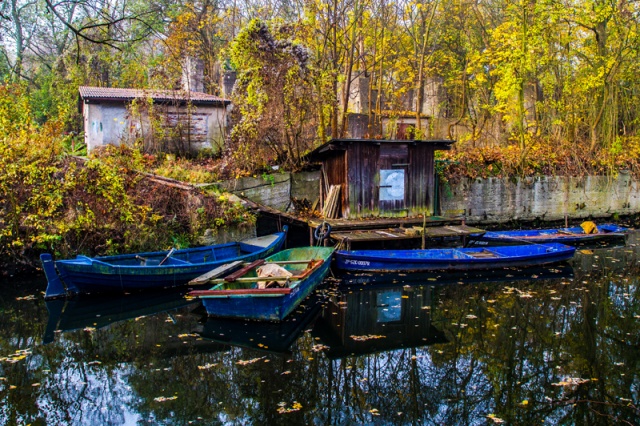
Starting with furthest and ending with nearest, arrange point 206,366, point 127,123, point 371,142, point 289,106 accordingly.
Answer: point 127,123
point 289,106
point 371,142
point 206,366

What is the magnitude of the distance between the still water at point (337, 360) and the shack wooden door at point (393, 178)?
5.74m

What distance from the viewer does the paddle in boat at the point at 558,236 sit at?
16.2m

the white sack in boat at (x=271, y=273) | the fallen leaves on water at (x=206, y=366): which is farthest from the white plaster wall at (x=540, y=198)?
the fallen leaves on water at (x=206, y=366)

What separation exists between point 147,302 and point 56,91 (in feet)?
65.4

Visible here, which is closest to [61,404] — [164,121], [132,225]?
[132,225]

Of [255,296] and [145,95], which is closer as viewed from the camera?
[255,296]

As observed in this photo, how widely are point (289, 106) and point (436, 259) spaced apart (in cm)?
898

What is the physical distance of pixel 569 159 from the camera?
2173 centimetres

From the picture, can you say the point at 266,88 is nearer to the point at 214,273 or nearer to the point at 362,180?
the point at 362,180

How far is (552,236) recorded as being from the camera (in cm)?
1719

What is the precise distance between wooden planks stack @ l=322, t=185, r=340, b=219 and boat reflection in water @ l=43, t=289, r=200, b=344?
20.7 ft

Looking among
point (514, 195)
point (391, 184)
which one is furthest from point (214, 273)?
point (514, 195)

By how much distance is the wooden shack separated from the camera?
1641 cm

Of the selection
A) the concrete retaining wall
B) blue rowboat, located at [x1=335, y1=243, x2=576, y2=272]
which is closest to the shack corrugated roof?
the concrete retaining wall
